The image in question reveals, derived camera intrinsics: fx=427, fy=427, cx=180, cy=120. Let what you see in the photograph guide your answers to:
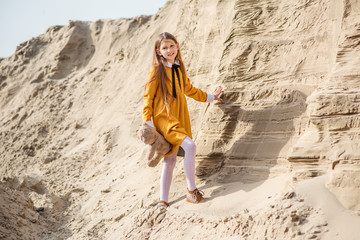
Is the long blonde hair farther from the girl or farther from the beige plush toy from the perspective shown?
the beige plush toy

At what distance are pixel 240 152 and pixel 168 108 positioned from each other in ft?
3.02

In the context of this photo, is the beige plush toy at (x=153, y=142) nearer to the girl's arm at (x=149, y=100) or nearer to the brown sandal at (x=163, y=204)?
the girl's arm at (x=149, y=100)

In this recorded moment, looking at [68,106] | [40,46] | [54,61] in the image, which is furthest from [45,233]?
[40,46]

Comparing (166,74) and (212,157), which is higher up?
(166,74)

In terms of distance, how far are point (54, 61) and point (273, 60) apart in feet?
26.8

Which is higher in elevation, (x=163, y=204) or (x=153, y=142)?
(x=153, y=142)

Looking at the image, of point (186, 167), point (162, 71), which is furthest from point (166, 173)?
point (162, 71)

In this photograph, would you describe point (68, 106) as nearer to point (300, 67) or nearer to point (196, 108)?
point (196, 108)

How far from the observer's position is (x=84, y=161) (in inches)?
307

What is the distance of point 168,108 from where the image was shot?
4.35m

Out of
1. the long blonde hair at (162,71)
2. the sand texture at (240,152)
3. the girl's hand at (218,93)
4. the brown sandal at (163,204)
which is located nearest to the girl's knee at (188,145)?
the long blonde hair at (162,71)

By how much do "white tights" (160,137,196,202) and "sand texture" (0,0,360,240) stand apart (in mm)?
196

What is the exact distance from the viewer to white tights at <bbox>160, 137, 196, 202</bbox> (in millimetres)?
4215

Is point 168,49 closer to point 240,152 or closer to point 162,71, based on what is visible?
point 162,71
